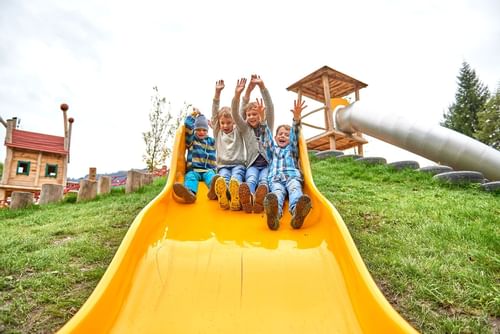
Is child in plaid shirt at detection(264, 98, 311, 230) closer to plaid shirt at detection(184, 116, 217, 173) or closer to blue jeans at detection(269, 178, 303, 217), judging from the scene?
blue jeans at detection(269, 178, 303, 217)

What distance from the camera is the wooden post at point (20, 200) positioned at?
594cm

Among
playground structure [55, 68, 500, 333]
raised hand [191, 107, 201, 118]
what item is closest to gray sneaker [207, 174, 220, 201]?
playground structure [55, 68, 500, 333]

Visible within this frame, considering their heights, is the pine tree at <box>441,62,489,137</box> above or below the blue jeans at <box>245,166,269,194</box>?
above

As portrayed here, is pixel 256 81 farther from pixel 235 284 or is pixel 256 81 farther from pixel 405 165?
pixel 405 165

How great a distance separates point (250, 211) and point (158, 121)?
11.3 meters

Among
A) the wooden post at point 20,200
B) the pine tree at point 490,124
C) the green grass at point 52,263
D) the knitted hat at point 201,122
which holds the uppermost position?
the pine tree at point 490,124

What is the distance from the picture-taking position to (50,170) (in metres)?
12.6

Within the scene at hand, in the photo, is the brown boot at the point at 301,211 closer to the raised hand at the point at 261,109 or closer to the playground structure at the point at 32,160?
the raised hand at the point at 261,109

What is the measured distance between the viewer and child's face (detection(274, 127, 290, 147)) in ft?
11.4

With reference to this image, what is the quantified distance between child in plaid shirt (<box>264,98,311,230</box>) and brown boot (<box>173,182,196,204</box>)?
0.68m

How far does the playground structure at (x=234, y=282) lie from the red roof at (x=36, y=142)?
1218 centimetres

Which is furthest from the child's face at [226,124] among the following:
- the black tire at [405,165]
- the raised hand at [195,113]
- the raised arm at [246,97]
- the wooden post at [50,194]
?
the wooden post at [50,194]

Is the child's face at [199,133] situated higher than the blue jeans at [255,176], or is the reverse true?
the child's face at [199,133]

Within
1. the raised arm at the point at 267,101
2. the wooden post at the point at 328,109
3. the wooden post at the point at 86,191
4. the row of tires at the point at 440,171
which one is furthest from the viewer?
the wooden post at the point at 328,109
